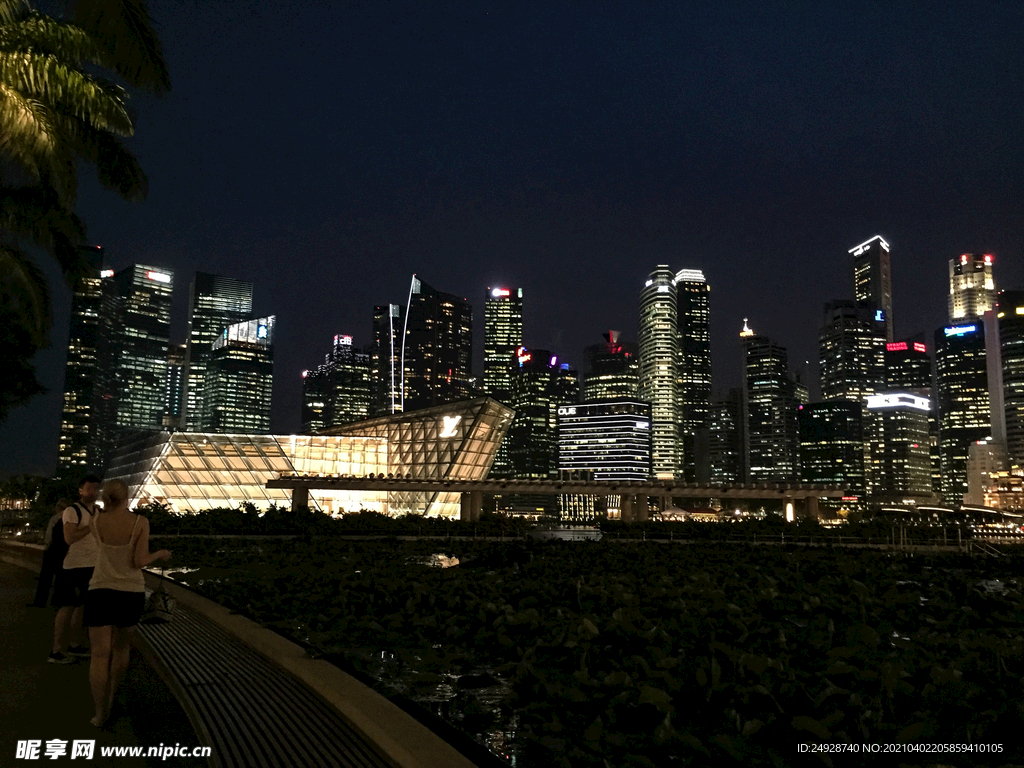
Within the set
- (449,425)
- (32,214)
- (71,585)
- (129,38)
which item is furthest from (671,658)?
(449,425)

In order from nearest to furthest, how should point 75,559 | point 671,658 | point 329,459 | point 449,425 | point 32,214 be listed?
1. point 671,658
2. point 75,559
3. point 32,214
4. point 449,425
5. point 329,459

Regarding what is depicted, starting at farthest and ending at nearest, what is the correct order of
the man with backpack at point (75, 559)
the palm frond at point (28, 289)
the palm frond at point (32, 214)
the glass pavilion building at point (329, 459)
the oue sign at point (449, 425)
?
1. the oue sign at point (449, 425)
2. the glass pavilion building at point (329, 459)
3. the palm frond at point (28, 289)
4. the palm frond at point (32, 214)
5. the man with backpack at point (75, 559)

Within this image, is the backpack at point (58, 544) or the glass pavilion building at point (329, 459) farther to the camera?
the glass pavilion building at point (329, 459)

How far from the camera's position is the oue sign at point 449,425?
65.9m

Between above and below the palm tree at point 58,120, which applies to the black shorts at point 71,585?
below

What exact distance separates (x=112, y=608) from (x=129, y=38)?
8.14 metres

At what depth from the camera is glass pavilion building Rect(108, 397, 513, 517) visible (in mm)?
58500

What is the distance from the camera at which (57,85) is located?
12.9 meters

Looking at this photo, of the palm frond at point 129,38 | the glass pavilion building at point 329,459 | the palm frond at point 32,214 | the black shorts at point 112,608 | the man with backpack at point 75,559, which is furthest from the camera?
the glass pavilion building at point 329,459

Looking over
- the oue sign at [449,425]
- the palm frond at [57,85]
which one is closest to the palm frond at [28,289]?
the palm frond at [57,85]

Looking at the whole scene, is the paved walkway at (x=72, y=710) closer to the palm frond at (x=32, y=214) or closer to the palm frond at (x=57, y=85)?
the palm frond at (x=57, y=85)

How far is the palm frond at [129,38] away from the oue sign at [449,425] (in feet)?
178

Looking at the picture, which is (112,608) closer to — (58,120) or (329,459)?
(58,120)

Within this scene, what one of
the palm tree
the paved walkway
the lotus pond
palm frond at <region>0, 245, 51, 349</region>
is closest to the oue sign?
the palm tree
